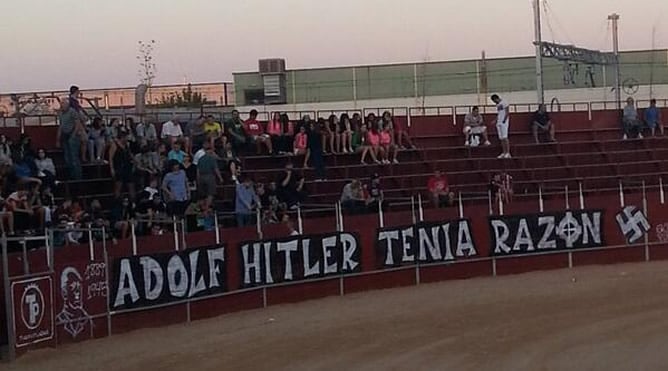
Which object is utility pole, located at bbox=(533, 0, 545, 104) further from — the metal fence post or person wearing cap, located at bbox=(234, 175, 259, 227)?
the metal fence post

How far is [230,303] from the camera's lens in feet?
73.0

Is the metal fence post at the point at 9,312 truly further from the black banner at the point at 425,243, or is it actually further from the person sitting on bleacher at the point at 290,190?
the person sitting on bleacher at the point at 290,190

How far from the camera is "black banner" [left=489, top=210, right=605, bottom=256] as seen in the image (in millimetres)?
27453

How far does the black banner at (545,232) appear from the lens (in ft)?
90.1

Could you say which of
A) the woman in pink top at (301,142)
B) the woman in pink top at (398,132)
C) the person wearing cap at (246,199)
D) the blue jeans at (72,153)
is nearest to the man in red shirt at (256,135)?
the woman in pink top at (301,142)

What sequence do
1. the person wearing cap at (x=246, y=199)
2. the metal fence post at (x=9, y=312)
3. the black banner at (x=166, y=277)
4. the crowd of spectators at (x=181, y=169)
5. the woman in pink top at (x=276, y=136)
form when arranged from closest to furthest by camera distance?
the metal fence post at (x=9, y=312) < the black banner at (x=166, y=277) < the crowd of spectators at (x=181, y=169) < the person wearing cap at (x=246, y=199) < the woman in pink top at (x=276, y=136)

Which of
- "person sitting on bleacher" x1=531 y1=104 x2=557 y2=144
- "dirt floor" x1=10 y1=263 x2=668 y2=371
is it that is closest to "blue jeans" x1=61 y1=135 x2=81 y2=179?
"dirt floor" x1=10 y1=263 x2=668 y2=371

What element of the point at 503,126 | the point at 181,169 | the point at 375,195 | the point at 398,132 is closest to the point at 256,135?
the point at 375,195

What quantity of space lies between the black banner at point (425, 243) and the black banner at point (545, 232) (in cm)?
74

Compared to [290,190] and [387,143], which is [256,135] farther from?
[387,143]

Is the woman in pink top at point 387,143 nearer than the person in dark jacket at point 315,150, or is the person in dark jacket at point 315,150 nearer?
the person in dark jacket at point 315,150

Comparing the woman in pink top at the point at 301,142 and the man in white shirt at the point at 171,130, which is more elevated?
the man in white shirt at the point at 171,130

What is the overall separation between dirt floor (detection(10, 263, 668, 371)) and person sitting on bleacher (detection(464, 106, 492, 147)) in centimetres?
954

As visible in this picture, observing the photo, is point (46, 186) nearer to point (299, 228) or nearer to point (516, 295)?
point (299, 228)
